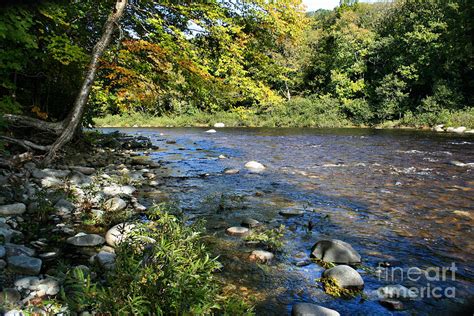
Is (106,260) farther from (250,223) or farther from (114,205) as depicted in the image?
(250,223)

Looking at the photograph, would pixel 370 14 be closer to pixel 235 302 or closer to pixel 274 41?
pixel 274 41

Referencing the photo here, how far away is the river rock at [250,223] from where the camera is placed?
5301 mm

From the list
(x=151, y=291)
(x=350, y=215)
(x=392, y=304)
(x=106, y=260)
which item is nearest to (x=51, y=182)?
(x=106, y=260)

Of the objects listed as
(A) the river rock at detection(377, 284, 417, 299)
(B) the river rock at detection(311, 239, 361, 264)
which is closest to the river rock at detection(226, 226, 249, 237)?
(B) the river rock at detection(311, 239, 361, 264)

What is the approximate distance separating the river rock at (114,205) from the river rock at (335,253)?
3215mm

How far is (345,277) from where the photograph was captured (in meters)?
3.62

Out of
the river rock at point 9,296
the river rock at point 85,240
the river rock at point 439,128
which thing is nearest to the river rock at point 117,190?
the river rock at point 85,240

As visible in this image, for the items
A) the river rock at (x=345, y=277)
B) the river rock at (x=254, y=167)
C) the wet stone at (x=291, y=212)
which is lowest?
the river rock at (x=345, y=277)

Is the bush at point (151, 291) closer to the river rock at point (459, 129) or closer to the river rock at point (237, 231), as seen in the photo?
the river rock at point (237, 231)

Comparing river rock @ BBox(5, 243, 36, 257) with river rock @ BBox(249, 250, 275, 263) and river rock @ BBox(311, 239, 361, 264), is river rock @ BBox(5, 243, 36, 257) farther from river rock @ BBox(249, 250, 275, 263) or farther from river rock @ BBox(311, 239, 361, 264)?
river rock @ BBox(311, 239, 361, 264)

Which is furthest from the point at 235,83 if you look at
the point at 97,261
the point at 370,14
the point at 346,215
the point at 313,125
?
the point at 370,14

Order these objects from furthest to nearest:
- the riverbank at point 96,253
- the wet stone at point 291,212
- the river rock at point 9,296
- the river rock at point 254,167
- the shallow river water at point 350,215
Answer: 1. the river rock at point 254,167
2. the wet stone at point 291,212
3. the shallow river water at point 350,215
4. the river rock at point 9,296
5. the riverbank at point 96,253

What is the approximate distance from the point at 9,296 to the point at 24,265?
2.03 feet

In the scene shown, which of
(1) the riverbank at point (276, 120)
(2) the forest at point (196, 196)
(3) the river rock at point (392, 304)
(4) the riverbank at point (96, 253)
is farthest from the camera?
(1) the riverbank at point (276, 120)
